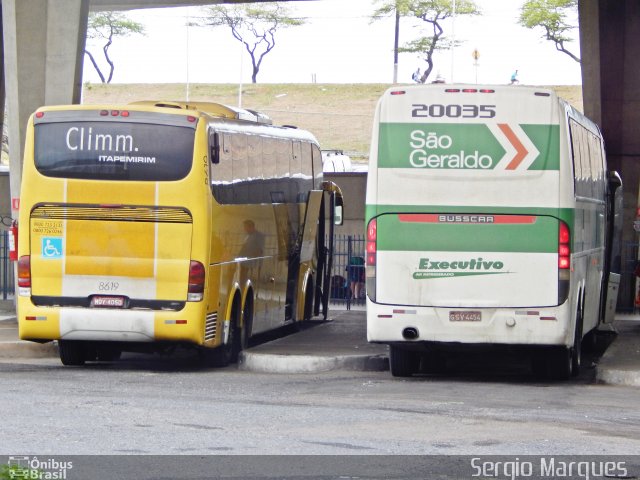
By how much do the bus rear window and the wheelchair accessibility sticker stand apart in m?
0.79

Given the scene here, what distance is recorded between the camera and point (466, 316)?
48.1 ft

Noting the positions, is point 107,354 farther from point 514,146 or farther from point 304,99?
point 304,99

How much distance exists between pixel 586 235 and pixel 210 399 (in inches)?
216

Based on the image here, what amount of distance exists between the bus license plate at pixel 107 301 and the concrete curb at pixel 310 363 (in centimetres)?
188

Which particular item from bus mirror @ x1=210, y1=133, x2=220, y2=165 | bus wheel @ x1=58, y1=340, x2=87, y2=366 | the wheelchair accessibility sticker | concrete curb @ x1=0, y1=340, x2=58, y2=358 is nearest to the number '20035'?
bus mirror @ x1=210, y1=133, x2=220, y2=165

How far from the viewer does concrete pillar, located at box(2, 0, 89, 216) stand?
23.4 meters

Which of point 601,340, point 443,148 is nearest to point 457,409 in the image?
point 443,148

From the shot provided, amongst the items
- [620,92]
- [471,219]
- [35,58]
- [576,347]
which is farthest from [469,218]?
[620,92]

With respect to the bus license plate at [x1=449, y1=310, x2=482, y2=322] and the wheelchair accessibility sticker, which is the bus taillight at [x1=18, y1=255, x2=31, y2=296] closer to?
the wheelchair accessibility sticker

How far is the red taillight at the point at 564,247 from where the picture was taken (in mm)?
14570

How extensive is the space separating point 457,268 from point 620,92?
56.7 ft

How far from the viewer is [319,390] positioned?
1438cm

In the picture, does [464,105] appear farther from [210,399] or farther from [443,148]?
[210,399]

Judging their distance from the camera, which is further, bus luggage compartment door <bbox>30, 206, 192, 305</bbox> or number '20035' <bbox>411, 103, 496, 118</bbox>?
bus luggage compartment door <bbox>30, 206, 192, 305</bbox>
